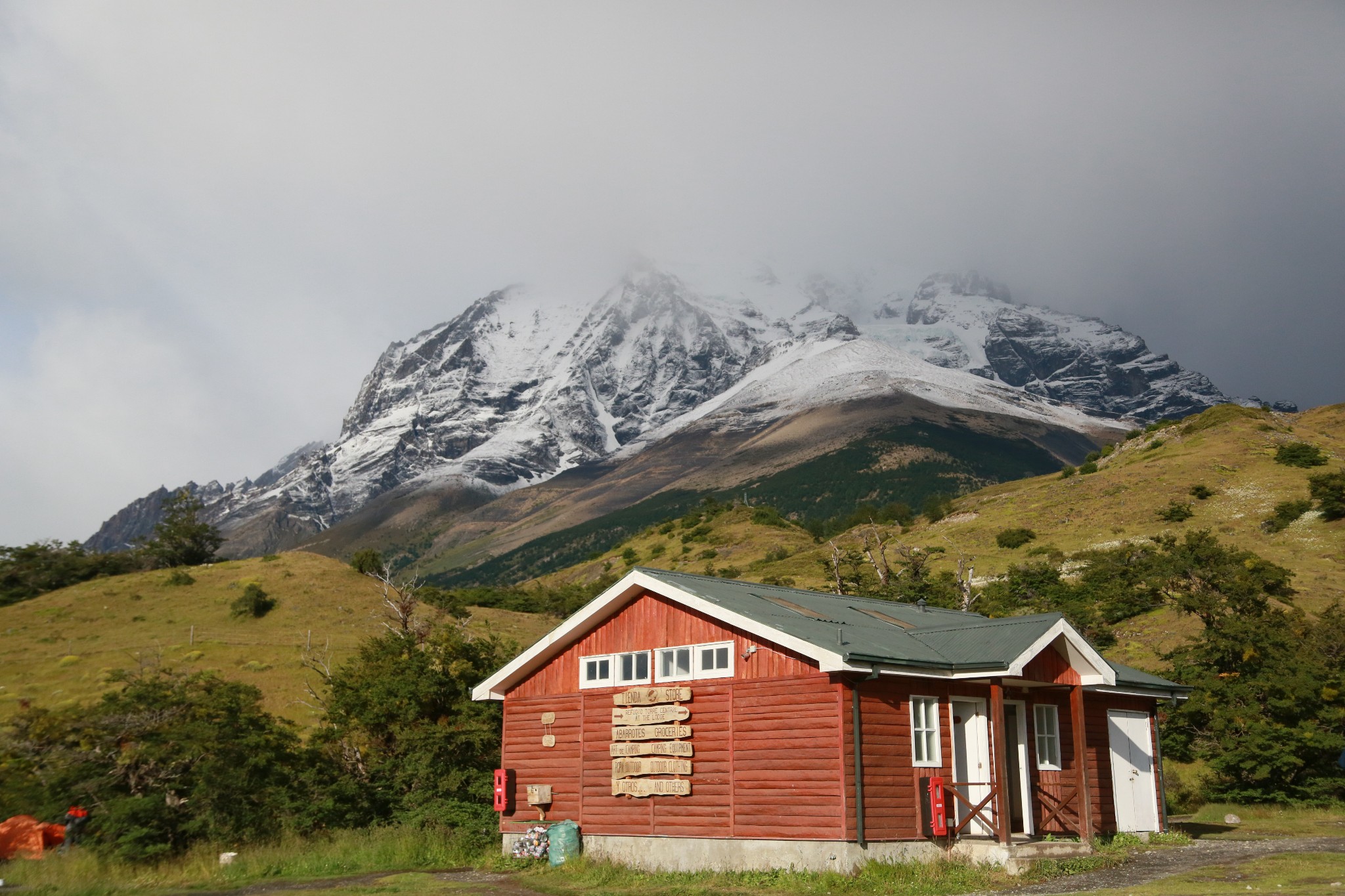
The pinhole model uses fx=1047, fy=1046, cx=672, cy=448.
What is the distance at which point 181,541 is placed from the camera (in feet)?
299

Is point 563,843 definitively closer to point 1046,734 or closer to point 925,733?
point 925,733

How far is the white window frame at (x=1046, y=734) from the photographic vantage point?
23500mm

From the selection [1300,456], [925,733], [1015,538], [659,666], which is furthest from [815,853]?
[1300,456]

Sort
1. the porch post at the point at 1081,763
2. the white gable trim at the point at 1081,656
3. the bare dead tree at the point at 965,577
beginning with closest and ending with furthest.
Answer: the white gable trim at the point at 1081,656
the porch post at the point at 1081,763
the bare dead tree at the point at 965,577

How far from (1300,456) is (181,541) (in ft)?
298

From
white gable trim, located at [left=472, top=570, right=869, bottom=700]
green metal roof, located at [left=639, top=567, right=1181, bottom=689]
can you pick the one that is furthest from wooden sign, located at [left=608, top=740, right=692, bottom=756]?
green metal roof, located at [left=639, top=567, right=1181, bottom=689]

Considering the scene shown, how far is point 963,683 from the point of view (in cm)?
2214

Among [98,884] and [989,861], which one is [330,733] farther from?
[989,861]

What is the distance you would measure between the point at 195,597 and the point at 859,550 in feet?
166

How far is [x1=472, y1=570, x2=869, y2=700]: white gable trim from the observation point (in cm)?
Result: 2030

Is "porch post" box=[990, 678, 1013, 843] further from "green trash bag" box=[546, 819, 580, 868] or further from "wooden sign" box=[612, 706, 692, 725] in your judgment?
"green trash bag" box=[546, 819, 580, 868]

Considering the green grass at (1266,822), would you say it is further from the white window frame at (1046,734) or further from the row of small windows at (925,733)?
the row of small windows at (925,733)

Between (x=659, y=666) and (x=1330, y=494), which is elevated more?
(x=1330, y=494)

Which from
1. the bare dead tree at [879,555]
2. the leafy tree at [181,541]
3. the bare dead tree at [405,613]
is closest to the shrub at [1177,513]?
the bare dead tree at [879,555]
